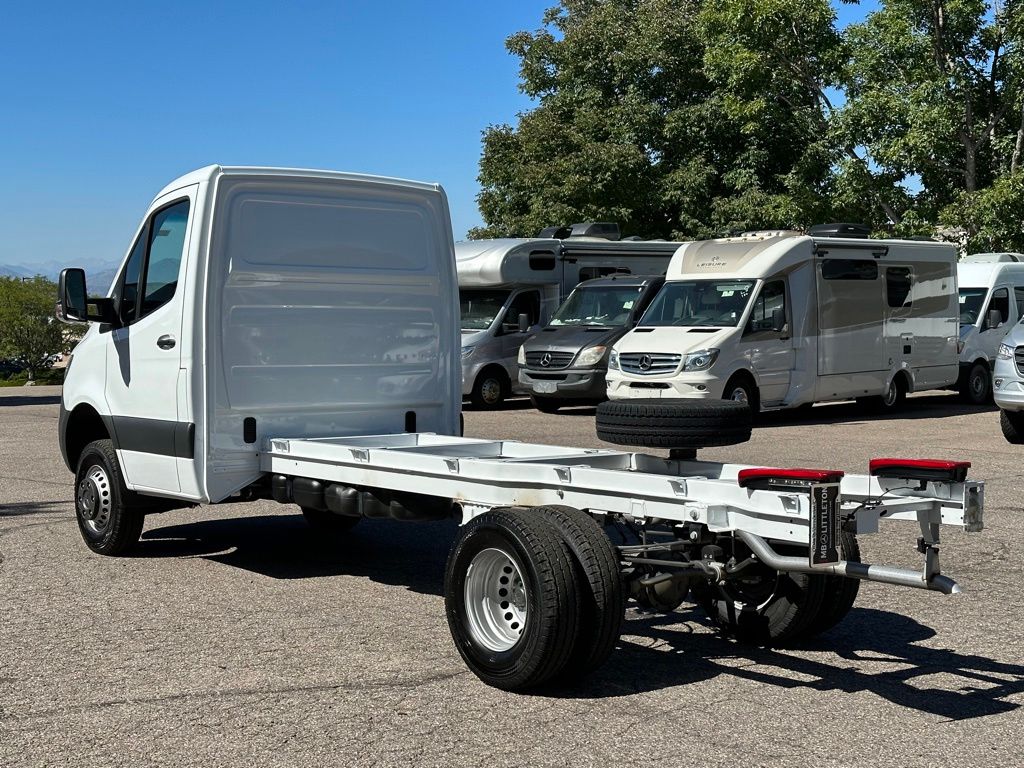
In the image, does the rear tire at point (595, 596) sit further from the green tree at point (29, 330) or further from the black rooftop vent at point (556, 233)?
the green tree at point (29, 330)

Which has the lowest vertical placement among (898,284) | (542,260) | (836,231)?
(898,284)

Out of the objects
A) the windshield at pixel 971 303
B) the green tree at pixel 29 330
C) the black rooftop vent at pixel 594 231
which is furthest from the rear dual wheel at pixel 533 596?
the green tree at pixel 29 330

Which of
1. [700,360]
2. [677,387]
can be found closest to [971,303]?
[700,360]

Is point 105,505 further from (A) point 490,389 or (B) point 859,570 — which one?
(A) point 490,389

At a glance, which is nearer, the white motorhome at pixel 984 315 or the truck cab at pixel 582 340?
the truck cab at pixel 582 340

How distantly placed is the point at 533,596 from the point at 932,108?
22933 mm

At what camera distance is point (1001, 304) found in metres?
23.2

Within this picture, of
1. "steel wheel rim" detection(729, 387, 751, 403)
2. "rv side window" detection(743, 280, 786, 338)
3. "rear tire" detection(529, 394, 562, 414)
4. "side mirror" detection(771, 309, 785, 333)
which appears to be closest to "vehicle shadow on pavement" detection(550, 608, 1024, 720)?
"steel wheel rim" detection(729, 387, 751, 403)

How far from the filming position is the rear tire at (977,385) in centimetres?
2277

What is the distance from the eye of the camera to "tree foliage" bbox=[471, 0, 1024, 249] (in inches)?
1036

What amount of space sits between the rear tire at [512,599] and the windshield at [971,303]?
62.8 ft

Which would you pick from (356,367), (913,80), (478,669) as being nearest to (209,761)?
(478,669)

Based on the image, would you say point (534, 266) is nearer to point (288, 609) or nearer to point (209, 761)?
point (288, 609)

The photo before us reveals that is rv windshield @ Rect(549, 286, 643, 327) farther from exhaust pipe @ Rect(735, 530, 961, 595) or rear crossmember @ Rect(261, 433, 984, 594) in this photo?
exhaust pipe @ Rect(735, 530, 961, 595)
